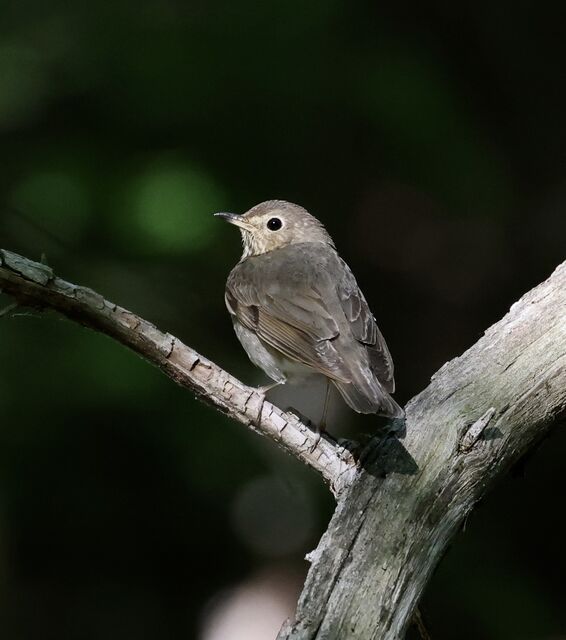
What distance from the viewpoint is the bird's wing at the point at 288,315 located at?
4047 millimetres

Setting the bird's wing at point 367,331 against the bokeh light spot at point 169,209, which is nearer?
the bird's wing at point 367,331

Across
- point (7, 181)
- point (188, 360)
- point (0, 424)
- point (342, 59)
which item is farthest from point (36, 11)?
point (188, 360)

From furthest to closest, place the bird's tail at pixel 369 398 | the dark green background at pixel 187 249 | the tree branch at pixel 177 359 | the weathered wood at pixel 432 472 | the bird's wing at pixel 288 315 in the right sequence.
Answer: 1. the dark green background at pixel 187 249
2. the bird's wing at pixel 288 315
3. the bird's tail at pixel 369 398
4. the tree branch at pixel 177 359
5. the weathered wood at pixel 432 472

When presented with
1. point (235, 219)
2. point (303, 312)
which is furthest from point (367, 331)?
point (235, 219)

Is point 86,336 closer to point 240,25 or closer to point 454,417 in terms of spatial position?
point 240,25

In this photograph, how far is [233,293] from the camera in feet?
16.0

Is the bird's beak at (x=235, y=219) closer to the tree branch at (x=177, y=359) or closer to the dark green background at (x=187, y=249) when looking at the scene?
the dark green background at (x=187, y=249)

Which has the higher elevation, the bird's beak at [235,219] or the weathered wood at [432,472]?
the bird's beak at [235,219]

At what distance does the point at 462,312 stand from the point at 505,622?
181cm

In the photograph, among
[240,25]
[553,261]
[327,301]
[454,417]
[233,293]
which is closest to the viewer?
Answer: [454,417]

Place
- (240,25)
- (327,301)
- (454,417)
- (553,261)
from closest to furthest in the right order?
(454,417), (327,301), (240,25), (553,261)

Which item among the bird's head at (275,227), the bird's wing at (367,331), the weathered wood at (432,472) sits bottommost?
the weathered wood at (432,472)

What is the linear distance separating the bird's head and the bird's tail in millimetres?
1578

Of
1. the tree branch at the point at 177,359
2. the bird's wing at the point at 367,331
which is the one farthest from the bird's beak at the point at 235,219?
the tree branch at the point at 177,359
